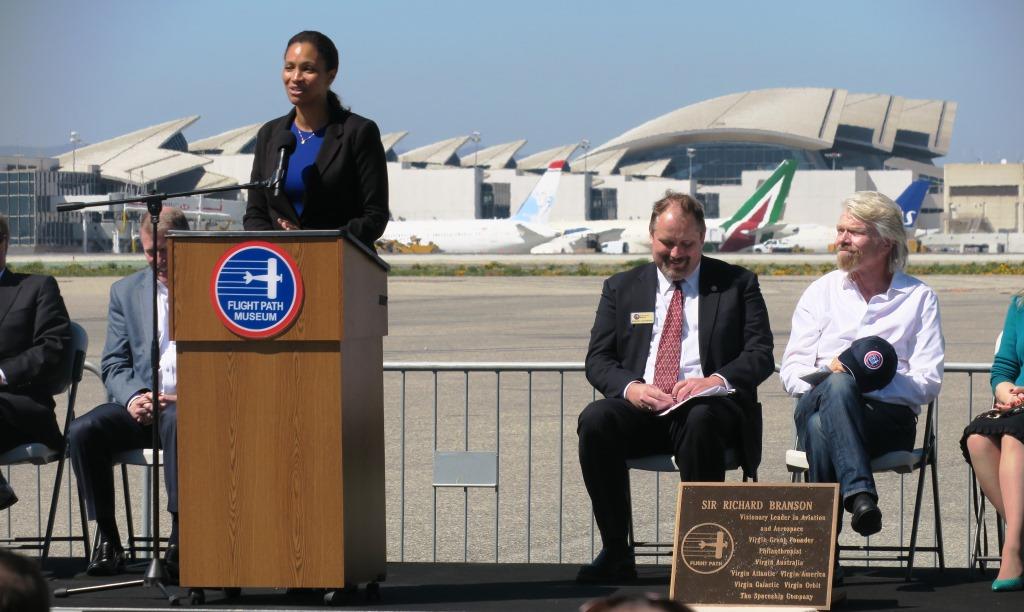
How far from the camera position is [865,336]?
489 centimetres

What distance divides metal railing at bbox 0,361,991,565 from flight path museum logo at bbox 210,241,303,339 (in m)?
1.90

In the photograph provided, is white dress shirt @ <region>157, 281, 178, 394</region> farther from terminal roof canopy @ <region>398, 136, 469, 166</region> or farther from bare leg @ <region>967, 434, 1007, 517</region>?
terminal roof canopy @ <region>398, 136, 469, 166</region>

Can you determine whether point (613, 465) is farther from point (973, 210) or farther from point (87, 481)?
point (973, 210)

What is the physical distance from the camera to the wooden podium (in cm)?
384

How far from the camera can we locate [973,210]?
375ft

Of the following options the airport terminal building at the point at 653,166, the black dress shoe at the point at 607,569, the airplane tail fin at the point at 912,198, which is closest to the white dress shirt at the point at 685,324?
the black dress shoe at the point at 607,569

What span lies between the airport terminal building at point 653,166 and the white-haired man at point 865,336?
8963cm

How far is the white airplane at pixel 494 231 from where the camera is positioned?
3081 inches

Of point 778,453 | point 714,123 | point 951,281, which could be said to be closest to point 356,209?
point 778,453

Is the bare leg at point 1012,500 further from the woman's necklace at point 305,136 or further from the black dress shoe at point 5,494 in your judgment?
the black dress shoe at point 5,494

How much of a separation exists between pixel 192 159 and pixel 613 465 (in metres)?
99.6

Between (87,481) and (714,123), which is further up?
(714,123)

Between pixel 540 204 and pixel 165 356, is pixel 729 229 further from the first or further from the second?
pixel 165 356

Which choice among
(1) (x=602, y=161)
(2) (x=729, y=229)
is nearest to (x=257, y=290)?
(2) (x=729, y=229)
